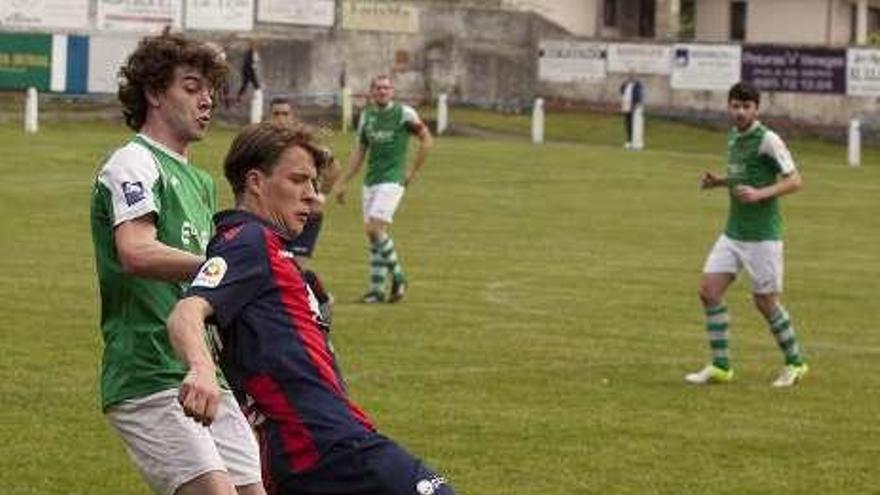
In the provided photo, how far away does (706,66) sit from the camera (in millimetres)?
60719

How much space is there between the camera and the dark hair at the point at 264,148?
7.06 m

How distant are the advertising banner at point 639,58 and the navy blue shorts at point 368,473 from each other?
2174 inches

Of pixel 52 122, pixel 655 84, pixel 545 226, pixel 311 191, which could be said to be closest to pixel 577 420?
pixel 311 191

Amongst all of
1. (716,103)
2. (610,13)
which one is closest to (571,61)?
(716,103)

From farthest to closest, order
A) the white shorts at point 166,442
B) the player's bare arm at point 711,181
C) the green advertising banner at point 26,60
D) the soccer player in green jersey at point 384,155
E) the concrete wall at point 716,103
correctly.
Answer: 1. the concrete wall at point 716,103
2. the green advertising banner at point 26,60
3. the soccer player in green jersey at point 384,155
4. the player's bare arm at point 711,181
5. the white shorts at point 166,442

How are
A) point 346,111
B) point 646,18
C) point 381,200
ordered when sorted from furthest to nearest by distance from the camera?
1. point 646,18
2. point 346,111
3. point 381,200

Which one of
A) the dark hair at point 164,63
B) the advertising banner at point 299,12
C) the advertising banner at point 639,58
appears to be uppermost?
the advertising banner at point 299,12

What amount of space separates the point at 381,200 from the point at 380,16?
38981 mm

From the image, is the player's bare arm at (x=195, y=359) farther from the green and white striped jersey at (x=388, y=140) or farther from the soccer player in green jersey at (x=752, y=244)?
the green and white striped jersey at (x=388, y=140)

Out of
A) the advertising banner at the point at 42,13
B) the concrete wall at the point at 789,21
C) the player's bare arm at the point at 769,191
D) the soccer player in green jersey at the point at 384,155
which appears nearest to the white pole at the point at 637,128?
the advertising banner at the point at 42,13

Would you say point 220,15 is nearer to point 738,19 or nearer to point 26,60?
point 26,60

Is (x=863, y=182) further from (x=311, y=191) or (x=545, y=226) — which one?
(x=311, y=191)

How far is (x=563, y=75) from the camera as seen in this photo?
6381cm

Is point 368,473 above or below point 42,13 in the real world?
below
